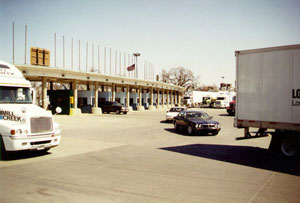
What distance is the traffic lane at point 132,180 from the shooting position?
19.4ft

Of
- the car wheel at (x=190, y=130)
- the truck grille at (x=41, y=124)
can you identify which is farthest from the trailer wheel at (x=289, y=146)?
the truck grille at (x=41, y=124)

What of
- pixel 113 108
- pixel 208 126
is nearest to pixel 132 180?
pixel 208 126

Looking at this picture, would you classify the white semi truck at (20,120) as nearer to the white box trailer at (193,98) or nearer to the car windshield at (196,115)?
the car windshield at (196,115)

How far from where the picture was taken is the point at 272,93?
1013 cm

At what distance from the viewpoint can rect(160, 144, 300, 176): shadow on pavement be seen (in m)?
8.83

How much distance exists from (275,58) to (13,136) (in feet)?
31.4

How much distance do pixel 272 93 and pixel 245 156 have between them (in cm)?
258

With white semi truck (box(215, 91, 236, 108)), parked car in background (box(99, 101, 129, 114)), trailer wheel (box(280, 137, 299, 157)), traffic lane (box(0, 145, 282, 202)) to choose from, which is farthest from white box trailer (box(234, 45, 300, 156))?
white semi truck (box(215, 91, 236, 108))

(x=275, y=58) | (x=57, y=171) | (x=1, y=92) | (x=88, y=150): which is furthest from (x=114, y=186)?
(x=275, y=58)

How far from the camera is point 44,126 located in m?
9.85

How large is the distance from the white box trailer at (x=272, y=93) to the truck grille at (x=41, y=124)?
288 inches

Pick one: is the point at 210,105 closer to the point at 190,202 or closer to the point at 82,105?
the point at 82,105

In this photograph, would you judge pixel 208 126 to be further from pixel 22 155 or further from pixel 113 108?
pixel 113 108

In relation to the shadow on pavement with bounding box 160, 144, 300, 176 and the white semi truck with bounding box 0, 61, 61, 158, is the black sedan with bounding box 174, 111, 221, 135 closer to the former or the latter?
the shadow on pavement with bounding box 160, 144, 300, 176
